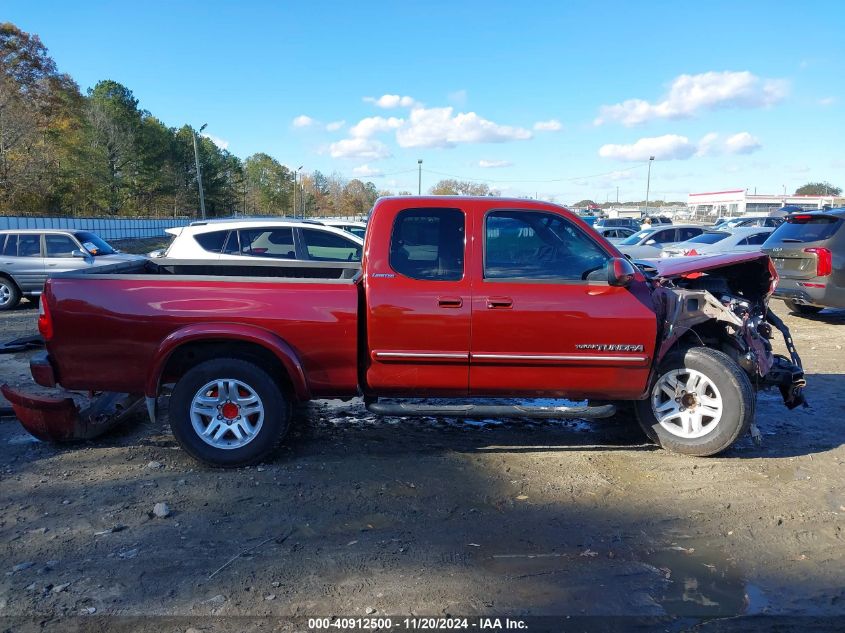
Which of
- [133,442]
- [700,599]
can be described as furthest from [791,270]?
[133,442]

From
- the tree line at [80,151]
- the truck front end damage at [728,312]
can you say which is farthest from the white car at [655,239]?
the tree line at [80,151]

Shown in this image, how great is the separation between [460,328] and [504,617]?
2.00m

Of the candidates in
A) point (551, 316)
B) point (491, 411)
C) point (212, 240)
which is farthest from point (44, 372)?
point (212, 240)

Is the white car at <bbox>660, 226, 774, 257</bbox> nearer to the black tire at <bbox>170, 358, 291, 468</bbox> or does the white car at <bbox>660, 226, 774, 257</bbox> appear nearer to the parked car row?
the parked car row

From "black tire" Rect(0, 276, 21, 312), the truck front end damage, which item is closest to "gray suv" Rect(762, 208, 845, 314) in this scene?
the truck front end damage

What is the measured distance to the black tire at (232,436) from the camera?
14.2 feet

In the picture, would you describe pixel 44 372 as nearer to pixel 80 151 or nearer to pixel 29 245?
pixel 29 245

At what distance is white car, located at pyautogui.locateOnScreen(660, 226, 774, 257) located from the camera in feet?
49.2

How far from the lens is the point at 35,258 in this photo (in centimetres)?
1234

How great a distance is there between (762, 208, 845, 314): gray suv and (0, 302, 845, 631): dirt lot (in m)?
5.13

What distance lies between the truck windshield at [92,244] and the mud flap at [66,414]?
9211 millimetres

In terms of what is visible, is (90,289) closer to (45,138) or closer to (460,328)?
(460,328)

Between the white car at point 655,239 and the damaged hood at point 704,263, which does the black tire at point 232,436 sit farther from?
the white car at point 655,239

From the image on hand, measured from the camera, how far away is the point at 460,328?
4.32 m
